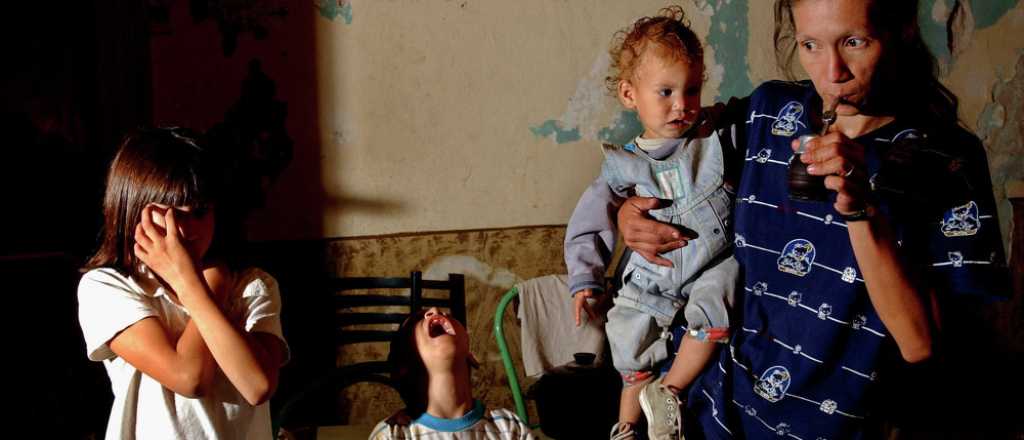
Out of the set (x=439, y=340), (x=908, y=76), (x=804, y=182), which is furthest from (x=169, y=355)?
(x=908, y=76)

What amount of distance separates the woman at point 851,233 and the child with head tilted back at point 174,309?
1.06 meters

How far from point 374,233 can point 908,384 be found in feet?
8.46

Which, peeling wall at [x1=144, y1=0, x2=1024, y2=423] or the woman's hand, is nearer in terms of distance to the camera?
the woman's hand

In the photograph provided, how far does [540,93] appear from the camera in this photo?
3789mm

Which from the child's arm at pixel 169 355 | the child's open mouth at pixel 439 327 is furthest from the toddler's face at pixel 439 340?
the child's arm at pixel 169 355

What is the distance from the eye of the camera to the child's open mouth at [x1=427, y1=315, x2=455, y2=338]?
2.15m

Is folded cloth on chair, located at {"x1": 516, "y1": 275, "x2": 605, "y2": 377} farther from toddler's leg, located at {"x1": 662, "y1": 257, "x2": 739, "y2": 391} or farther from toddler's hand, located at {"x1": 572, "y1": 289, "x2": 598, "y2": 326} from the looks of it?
toddler's leg, located at {"x1": 662, "y1": 257, "x2": 739, "y2": 391}

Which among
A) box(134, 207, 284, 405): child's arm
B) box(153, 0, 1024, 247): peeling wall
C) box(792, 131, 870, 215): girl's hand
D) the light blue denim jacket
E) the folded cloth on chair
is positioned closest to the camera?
box(792, 131, 870, 215): girl's hand

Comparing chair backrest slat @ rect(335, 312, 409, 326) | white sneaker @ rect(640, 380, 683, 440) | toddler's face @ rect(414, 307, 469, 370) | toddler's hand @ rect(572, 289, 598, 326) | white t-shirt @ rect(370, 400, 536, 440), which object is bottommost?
white t-shirt @ rect(370, 400, 536, 440)

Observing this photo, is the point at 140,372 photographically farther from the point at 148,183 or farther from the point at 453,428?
the point at 453,428

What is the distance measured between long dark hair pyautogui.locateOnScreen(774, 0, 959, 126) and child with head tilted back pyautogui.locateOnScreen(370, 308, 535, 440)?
116 centimetres

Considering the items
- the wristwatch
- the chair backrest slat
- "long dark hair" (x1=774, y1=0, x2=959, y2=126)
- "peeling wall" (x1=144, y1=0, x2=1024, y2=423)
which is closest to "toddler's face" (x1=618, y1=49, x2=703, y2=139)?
"long dark hair" (x1=774, y1=0, x2=959, y2=126)

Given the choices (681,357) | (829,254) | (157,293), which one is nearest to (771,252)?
(829,254)

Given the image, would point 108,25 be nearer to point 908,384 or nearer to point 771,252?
point 771,252
